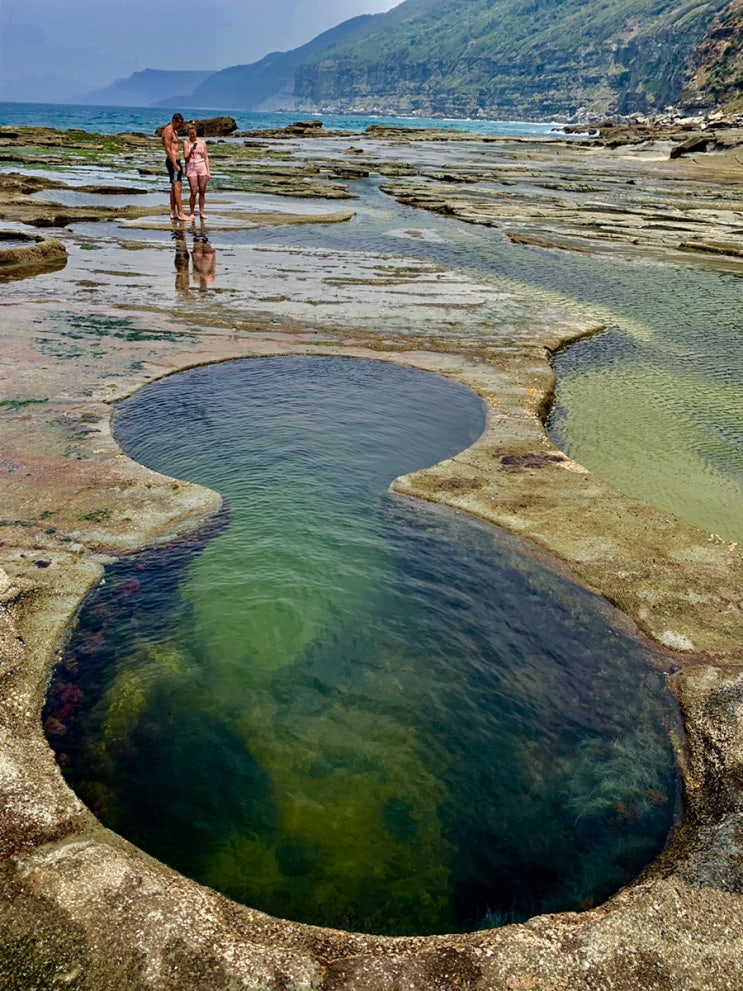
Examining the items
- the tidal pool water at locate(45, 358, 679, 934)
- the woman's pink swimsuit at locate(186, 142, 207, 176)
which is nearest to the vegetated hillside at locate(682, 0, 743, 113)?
the woman's pink swimsuit at locate(186, 142, 207, 176)

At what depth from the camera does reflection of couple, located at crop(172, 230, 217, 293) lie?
642 inches

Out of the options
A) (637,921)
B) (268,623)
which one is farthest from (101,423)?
(637,921)

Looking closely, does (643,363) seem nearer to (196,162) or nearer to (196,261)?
(196,261)

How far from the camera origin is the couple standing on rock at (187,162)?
2020 centimetres

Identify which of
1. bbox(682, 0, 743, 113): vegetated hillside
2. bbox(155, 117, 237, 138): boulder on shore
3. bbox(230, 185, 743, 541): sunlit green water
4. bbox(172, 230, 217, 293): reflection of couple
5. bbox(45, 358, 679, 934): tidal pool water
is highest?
bbox(682, 0, 743, 113): vegetated hillside

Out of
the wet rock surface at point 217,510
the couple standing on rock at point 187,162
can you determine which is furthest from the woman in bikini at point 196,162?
the wet rock surface at point 217,510

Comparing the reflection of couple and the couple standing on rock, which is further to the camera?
the couple standing on rock

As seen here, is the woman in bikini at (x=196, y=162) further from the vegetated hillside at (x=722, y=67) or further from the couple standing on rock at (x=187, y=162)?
the vegetated hillside at (x=722, y=67)

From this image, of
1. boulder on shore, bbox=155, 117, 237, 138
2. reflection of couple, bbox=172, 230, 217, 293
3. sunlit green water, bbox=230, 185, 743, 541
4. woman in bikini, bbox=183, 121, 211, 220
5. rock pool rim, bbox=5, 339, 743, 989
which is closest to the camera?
rock pool rim, bbox=5, 339, 743, 989

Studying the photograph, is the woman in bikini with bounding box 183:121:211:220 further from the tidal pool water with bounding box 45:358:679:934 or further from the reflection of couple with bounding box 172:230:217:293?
the tidal pool water with bounding box 45:358:679:934

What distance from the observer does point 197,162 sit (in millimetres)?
21781

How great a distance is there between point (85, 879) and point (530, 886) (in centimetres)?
261

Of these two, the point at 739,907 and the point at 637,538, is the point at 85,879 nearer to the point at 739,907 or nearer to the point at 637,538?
the point at 739,907

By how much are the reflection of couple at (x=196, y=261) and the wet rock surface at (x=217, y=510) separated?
1.26 ft
